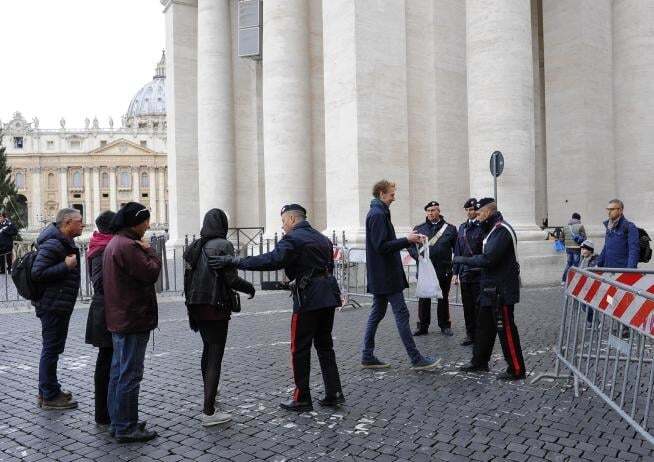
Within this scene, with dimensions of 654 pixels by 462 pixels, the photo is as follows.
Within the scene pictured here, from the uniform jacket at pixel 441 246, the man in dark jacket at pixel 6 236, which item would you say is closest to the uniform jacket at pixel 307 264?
the uniform jacket at pixel 441 246

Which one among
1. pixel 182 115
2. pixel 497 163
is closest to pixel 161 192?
pixel 182 115

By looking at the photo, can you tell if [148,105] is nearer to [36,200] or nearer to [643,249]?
[36,200]

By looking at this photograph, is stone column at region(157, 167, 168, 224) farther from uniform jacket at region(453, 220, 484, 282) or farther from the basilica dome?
uniform jacket at region(453, 220, 484, 282)

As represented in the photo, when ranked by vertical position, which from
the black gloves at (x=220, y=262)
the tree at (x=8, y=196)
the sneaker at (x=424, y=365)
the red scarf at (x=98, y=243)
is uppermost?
the tree at (x=8, y=196)

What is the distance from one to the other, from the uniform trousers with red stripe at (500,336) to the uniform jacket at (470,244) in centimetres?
120

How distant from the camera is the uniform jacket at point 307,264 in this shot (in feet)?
17.0

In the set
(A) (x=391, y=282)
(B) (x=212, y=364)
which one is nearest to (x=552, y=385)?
(A) (x=391, y=282)

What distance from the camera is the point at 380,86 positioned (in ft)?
48.0

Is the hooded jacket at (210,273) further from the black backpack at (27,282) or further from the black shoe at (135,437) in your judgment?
the black backpack at (27,282)

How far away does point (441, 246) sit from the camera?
8922 mm

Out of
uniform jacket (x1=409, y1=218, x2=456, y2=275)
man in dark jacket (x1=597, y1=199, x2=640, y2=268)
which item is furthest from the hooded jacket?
man in dark jacket (x1=597, y1=199, x2=640, y2=268)

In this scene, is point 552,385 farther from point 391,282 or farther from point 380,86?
point 380,86

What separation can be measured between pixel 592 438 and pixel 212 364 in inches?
117

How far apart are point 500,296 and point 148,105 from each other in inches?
5943
